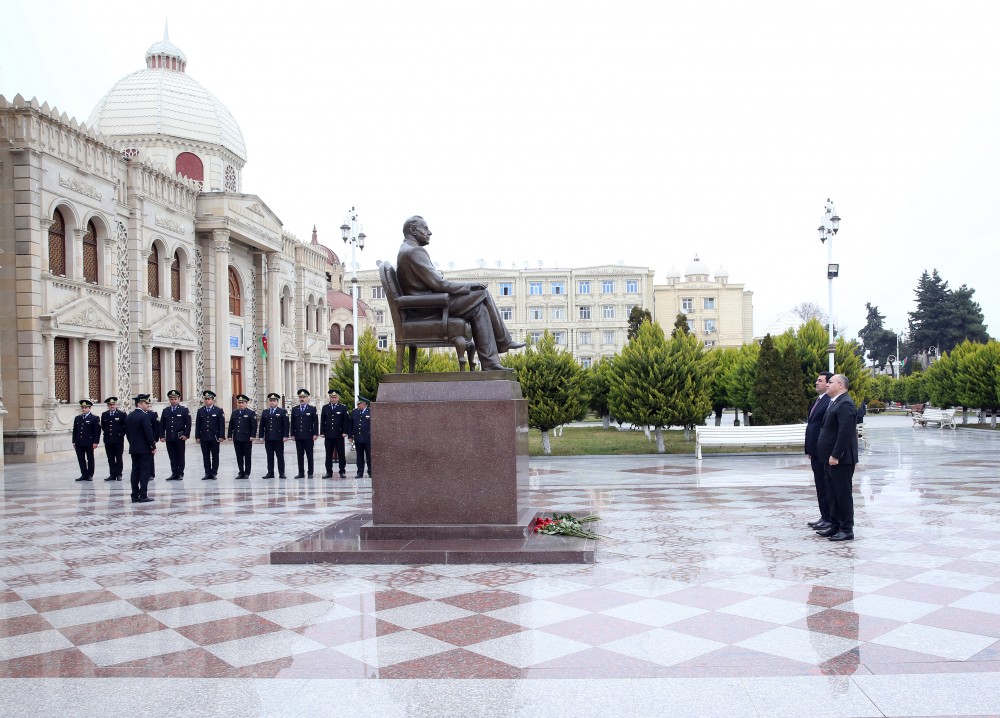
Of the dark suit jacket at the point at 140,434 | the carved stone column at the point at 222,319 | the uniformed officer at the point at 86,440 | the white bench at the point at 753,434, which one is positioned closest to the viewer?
the dark suit jacket at the point at 140,434

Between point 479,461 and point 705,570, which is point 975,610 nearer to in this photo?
point 705,570

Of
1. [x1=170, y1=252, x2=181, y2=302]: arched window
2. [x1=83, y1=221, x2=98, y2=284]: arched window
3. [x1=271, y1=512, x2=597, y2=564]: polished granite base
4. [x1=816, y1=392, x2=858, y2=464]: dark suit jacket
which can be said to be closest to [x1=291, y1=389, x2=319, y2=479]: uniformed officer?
[x1=271, y1=512, x2=597, y2=564]: polished granite base

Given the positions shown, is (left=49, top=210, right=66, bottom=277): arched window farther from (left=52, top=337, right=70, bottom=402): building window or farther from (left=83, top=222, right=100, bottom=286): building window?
(left=52, top=337, right=70, bottom=402): building window

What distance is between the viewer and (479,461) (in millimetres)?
7914

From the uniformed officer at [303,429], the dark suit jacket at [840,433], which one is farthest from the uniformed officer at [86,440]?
the dark suit jacket at [840,433]

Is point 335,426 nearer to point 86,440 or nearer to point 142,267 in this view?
point 86,440

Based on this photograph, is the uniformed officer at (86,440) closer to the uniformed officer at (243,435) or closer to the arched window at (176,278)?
the uniformed officer at (243,435)

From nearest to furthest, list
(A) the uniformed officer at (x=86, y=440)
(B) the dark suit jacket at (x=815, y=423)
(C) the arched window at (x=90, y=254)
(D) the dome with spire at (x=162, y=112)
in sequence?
(B) the dark suit jacket at (x=815, y=423) → (A) the uniformed officer at (x=86, y=440) → (C) the arched window at (x=90, y=254) → (D) the dome with spire at (x=162, y=112)

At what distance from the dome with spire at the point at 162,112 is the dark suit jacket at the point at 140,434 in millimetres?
24858

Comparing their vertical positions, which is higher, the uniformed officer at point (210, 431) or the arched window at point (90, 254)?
the arched window at point (90, 254)

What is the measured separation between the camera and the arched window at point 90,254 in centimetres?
2397

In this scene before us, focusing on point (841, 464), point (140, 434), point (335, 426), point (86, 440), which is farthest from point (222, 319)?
point (841, 464)

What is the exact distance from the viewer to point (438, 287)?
848cm

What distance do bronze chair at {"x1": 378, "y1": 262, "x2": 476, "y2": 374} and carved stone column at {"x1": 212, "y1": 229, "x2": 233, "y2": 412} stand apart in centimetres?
2413
